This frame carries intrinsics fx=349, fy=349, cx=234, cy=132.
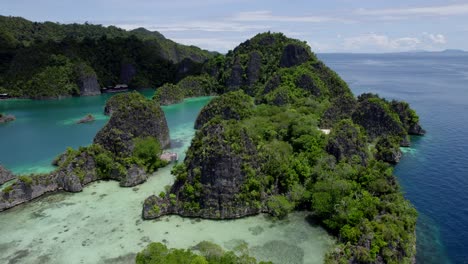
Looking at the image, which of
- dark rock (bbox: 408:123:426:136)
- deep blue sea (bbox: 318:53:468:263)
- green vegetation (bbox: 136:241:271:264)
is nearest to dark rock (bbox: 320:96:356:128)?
dark rock (bbox: 408:123:426:136)

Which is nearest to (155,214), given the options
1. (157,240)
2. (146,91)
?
(157,240)

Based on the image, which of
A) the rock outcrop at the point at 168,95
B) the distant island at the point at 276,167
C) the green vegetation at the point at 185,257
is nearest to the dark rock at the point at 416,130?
the distant island at the point at 276,167

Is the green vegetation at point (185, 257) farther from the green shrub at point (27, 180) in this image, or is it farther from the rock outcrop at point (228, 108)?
the rock outcrop at point (228, 108)

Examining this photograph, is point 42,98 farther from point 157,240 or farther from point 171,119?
point 157,240

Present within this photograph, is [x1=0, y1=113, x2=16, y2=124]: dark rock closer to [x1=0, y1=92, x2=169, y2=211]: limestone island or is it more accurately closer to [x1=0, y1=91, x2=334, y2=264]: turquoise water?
[x1=0, y1=92, x2=169, y2=211]: limestone island

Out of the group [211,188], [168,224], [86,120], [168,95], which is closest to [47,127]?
[86,120]

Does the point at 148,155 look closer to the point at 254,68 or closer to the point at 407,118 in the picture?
the point at 407,118
